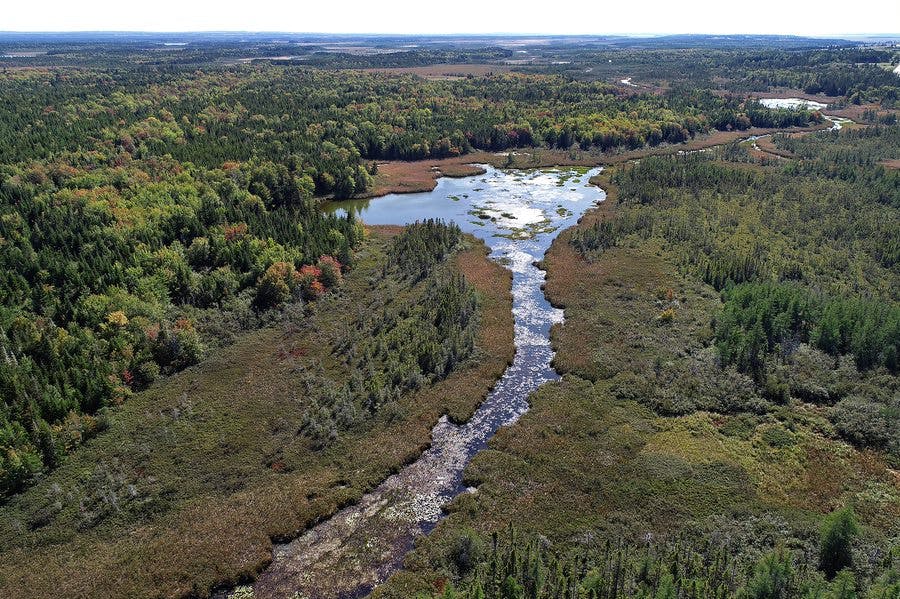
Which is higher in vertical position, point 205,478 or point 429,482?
point 205,478

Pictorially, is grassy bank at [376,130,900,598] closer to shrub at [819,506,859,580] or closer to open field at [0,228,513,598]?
shrub at [819,506,859,580]

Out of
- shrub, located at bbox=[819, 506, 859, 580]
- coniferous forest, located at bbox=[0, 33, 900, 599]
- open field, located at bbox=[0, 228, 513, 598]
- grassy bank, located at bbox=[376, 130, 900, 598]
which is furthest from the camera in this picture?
coniferous forest, located at bbox=[0, 33, 900, 599]

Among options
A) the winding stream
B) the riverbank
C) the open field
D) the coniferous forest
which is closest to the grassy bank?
the coniferous forest

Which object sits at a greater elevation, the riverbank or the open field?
the riverbank

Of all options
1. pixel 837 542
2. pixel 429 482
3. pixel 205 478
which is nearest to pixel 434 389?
pixel 429 482

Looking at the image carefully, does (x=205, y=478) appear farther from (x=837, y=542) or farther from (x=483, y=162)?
(x=483, y=162)

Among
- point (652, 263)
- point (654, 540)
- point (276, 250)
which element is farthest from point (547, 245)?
point (654, 540)
